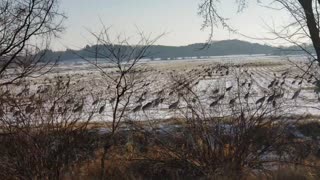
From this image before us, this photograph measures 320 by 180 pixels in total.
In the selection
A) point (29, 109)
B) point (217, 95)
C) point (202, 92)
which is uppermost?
point (29, 109)

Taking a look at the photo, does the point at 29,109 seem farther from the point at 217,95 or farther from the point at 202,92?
the point at 202,92

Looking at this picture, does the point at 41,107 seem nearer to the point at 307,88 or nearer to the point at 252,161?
the point at 252,161

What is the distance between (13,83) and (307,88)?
23.0m

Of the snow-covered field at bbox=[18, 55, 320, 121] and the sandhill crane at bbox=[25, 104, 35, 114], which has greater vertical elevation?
the sandhill crane at bbox=[25, 104, 35, 114]

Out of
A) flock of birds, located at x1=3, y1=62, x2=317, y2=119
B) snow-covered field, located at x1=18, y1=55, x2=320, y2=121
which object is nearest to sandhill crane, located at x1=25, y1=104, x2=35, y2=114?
flock of birds, located at x1=3, y1=62, x2=317, y2=119

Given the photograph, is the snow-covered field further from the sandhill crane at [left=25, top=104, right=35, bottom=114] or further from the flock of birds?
the sandhill crane at [left=25, top=104, right=35, bottom=114]

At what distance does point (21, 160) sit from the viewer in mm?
6176

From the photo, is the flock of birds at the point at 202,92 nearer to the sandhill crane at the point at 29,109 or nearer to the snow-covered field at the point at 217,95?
the snow-covered field at the point at 217,95

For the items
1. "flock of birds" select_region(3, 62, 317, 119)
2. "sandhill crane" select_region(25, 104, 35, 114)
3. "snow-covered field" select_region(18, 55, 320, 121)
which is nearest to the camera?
"sandhill crane" select_region(25, 104, 35, 114)

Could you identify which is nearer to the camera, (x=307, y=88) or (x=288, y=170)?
(x=288, y=170)

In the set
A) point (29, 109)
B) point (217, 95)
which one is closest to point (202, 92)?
point (217, 95)

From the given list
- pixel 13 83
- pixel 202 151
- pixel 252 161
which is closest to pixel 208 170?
pixel 202 151

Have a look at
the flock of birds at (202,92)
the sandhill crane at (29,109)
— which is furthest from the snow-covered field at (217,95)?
the sandhill crane at (29,109)

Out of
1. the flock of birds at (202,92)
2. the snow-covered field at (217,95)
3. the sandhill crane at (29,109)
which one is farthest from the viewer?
the snow-covered field at (217,95)
